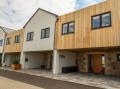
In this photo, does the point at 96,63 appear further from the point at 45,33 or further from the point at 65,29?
the point at 45,33

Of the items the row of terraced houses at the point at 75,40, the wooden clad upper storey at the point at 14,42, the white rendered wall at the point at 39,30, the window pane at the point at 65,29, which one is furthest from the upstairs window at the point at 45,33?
the wooden clad upper storey at the point at 14,42

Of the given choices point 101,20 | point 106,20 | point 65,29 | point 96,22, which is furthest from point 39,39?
point 106,20

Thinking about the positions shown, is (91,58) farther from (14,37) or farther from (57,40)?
(14,37)

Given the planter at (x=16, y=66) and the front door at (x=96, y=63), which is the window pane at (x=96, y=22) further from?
the planter at (x=16, y=66)

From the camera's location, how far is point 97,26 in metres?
11.4

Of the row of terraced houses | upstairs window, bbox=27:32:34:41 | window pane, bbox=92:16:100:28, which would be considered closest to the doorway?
the row of terraced houses

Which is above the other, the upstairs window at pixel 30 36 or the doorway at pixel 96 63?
the upstairs window at pixel 30 36

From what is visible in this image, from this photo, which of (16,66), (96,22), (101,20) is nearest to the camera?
(101,20)

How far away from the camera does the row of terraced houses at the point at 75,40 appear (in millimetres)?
10766

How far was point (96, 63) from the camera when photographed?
16547 mm

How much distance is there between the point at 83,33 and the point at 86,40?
2.29 ft

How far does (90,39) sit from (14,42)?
46.0 feet

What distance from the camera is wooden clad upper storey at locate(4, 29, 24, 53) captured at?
68.4ft

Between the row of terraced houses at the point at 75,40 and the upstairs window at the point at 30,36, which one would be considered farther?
the upstairs window at the point at 30,36
